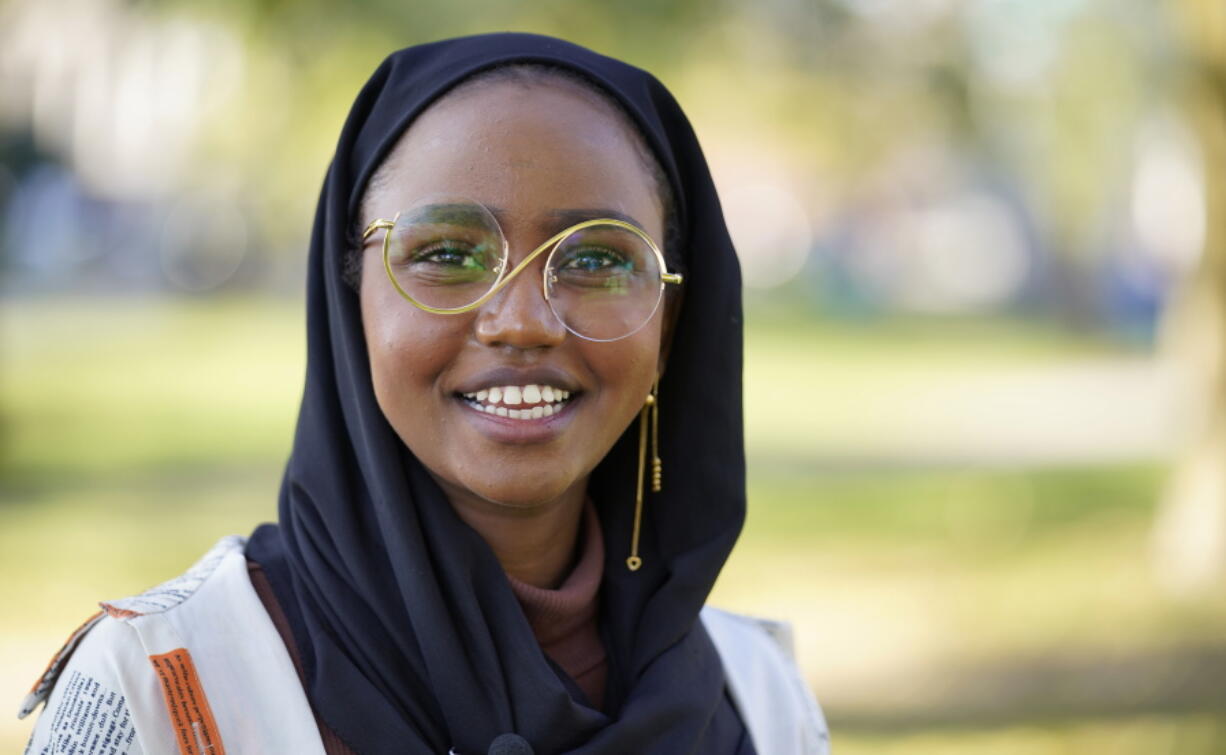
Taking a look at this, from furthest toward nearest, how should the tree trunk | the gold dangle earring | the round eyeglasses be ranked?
the tree trunk < the gold dangle earring < the round eyeglasses

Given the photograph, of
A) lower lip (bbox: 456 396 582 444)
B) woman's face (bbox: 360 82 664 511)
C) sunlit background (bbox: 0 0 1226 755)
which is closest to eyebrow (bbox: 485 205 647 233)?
woman's face (bbox: 360 82 664 511)

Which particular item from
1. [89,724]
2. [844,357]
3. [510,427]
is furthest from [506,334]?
[844,357]

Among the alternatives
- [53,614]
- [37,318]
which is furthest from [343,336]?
[37,318]

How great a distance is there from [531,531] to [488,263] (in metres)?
0.46

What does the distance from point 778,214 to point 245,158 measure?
3211 centimetres

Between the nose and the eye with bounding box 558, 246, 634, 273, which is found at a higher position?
the eye with bounding box 558, 246, 634, 273

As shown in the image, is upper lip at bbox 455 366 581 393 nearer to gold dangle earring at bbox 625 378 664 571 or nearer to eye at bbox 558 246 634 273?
eye at bbox 558 246 634 273

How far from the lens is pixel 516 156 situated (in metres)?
1.97

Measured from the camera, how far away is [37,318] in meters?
26.2

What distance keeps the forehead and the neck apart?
459mm

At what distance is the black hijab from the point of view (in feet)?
6.34

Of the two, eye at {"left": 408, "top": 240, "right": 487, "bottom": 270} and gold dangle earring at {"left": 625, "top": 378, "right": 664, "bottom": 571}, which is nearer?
eye at {"left": 408, "top": 240, "right": 487, "bottom": 270}

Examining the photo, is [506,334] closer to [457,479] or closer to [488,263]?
[488,263]

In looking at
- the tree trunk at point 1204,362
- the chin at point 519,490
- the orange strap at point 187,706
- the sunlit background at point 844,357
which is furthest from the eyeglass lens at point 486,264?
the tree trunk at point 1204,362
